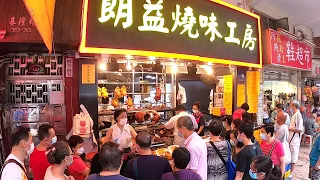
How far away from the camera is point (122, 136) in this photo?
523cm

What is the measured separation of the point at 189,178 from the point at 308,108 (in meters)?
15.0

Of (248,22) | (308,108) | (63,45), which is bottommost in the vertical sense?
(308,108)

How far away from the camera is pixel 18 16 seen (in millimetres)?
5160

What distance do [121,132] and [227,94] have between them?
5.62 m

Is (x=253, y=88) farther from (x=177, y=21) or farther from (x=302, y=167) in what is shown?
(x=177, y=21)

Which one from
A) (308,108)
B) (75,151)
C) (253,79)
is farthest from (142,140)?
(308,108)

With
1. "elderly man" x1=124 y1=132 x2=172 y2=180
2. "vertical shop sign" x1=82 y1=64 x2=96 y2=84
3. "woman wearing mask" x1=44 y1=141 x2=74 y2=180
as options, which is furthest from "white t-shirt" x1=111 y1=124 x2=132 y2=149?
"woman wearing mask" x1=44 y1=141 x2=74 y2=180

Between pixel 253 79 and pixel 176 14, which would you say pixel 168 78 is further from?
pixel 176 14

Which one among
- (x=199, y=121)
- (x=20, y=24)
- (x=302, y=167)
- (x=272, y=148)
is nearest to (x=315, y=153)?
(x=272, y=148)

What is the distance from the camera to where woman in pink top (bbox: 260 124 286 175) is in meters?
4.39

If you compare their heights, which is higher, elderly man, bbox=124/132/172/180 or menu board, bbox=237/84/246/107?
menu board, bbox=237/84/246/107

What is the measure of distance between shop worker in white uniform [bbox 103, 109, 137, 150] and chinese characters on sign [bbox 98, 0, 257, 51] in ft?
5.76

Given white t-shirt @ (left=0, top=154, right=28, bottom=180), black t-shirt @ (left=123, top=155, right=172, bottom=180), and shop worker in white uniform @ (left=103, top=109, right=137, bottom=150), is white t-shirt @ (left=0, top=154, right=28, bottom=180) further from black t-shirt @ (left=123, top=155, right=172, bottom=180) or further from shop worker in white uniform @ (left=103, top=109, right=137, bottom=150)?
shop worker in white uniform @ (left=103, top=109, right=137, bottom=150)

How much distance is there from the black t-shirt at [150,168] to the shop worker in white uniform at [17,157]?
1.25 m
